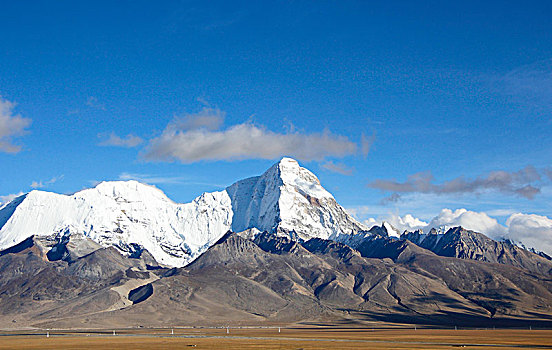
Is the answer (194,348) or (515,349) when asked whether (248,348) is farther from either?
(515,349)

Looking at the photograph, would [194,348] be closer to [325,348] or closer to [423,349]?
[325,348]

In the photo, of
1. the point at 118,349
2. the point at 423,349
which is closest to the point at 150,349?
the point at 118,349

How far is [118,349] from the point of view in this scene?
177m

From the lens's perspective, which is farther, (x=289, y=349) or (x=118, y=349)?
(x=118, y=349)

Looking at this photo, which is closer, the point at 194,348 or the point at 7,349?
the point at 194,348

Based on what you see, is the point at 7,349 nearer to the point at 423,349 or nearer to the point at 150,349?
the point at 150,349

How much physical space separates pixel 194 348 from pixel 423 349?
5646 centimetres

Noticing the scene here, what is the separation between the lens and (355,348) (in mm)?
172375

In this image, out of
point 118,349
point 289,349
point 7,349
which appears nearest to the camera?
point 289,349

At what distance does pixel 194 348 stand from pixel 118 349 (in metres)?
20.1

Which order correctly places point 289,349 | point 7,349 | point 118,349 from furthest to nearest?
point 7,349
point 118,349
point 289,349

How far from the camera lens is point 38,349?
183m

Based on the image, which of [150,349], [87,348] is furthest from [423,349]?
[87,348]

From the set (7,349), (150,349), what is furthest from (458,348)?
(7,349)
